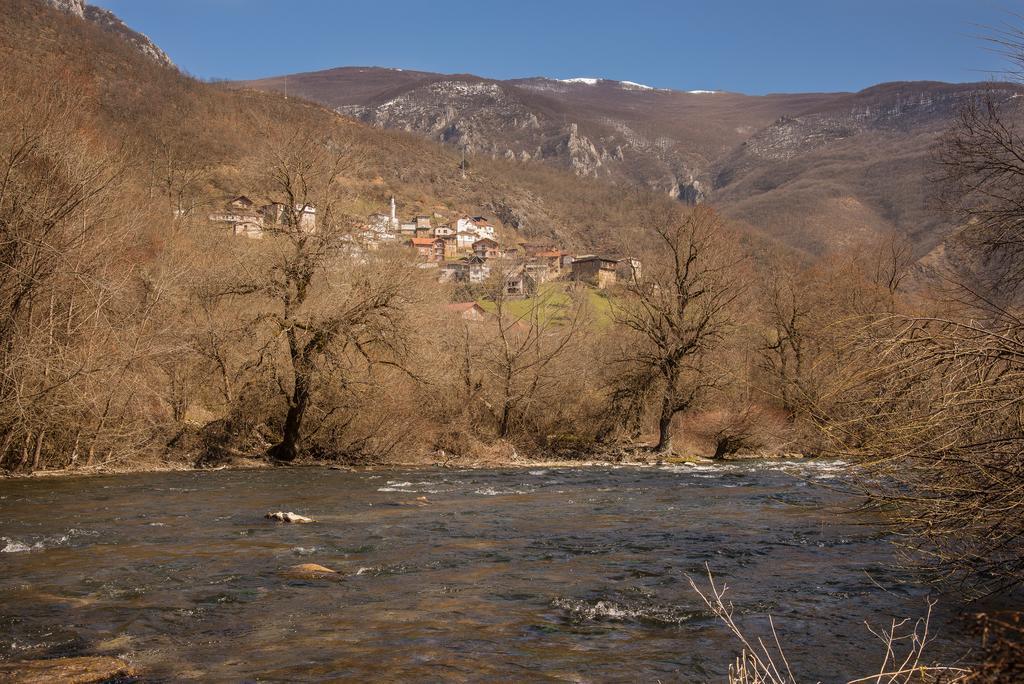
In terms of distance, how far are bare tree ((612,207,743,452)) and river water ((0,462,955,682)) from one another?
42.5ft

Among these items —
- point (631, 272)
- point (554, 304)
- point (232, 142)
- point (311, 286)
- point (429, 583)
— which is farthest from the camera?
point (232, 142)

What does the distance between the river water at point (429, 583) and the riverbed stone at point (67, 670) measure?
21 centimetres

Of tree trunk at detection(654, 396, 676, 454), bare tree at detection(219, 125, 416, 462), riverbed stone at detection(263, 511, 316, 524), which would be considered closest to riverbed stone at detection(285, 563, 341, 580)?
riverbed stone at detection(263, 511, 316, 524)

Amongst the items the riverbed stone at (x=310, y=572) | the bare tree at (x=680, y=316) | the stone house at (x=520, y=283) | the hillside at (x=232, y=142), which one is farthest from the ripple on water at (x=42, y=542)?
the bare tree at (x=680, y=316)

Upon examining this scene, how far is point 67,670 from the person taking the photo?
22.6 ft

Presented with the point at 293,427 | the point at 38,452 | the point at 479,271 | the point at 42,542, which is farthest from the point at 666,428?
the point at 42,542

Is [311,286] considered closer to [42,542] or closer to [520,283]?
[520,283]

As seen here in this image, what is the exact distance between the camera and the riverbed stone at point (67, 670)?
669cm

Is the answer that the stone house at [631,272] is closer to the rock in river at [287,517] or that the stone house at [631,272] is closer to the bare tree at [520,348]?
the bare tree at [520,348]

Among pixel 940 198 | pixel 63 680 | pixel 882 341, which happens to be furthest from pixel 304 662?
pixel 940 198

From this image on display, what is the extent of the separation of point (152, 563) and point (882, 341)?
31.8 ft

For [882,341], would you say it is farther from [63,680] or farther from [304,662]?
[63,680]

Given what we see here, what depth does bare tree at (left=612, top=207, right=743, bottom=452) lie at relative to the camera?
3122cm

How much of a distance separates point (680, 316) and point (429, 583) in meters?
23.0
